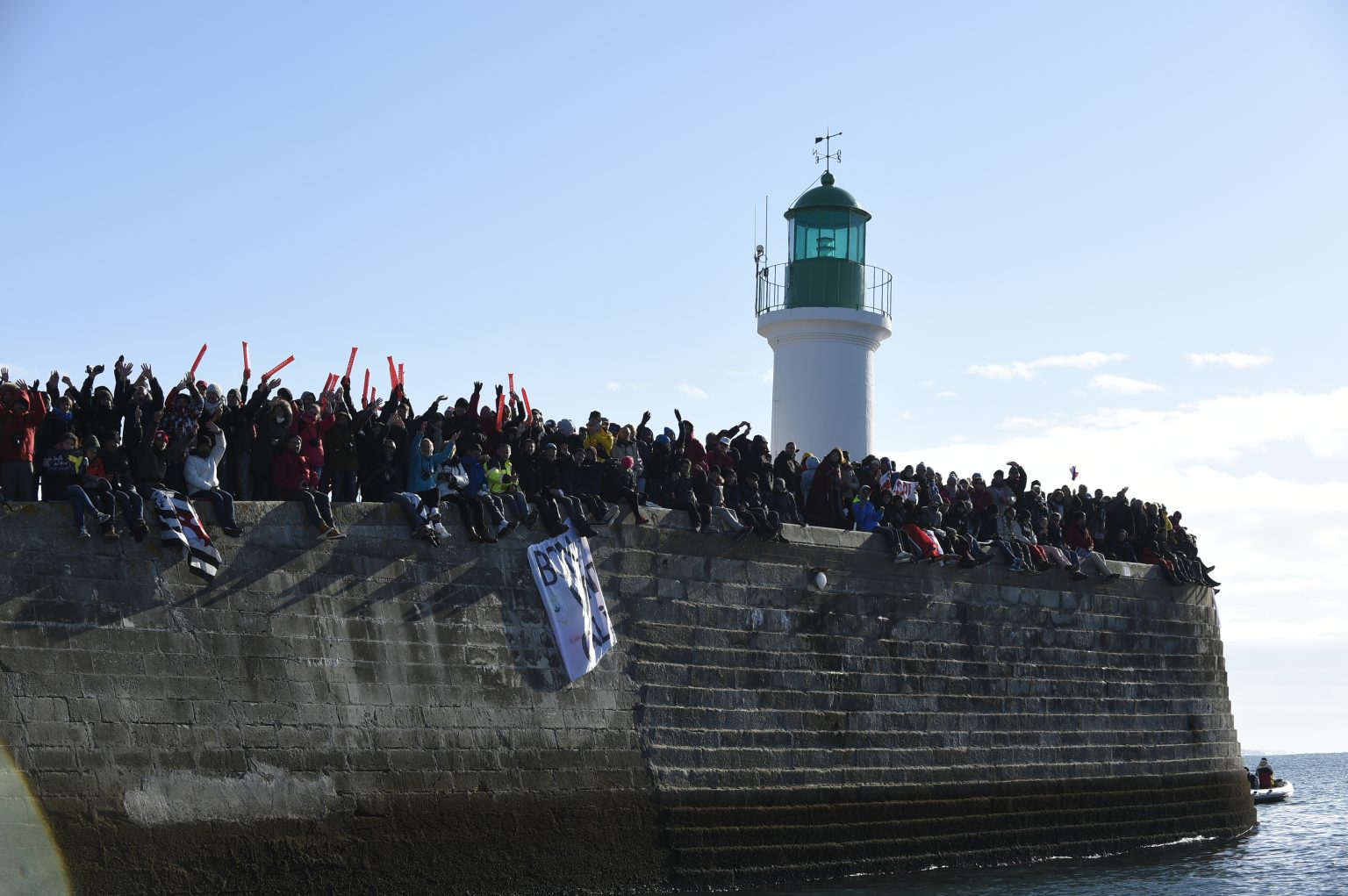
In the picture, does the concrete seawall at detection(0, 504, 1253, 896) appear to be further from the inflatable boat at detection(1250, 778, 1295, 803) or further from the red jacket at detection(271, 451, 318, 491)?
the inflatable boat at detection(1250, 778, 1295, 803)

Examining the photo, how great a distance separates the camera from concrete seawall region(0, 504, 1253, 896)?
12.6 m

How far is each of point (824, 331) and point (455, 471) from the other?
40.6 feet

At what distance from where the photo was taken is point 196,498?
44.2 ft

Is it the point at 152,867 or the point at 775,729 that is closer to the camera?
the point at 152,867

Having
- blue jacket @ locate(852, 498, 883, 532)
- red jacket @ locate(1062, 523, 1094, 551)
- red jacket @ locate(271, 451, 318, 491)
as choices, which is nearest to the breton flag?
red jacket @ locate(271, 451, 318, 491)

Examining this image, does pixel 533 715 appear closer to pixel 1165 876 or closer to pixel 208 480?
pixel 208 480

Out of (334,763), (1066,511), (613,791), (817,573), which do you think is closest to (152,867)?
(334,763)

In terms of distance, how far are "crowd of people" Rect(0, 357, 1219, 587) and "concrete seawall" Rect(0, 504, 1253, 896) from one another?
0.34 meters

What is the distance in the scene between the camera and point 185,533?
43.1 ft

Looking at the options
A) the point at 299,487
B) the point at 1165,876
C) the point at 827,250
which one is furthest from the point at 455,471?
the point at 827,250

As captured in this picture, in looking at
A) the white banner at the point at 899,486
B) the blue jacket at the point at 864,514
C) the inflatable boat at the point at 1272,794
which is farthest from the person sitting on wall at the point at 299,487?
the inflatable boat at the point at 1272,794

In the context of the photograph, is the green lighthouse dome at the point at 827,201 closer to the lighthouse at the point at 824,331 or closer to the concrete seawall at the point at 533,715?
the lighthouse at the point at 824,331

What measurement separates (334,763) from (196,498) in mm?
2555

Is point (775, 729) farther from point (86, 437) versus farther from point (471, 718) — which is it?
point (86, 437)
